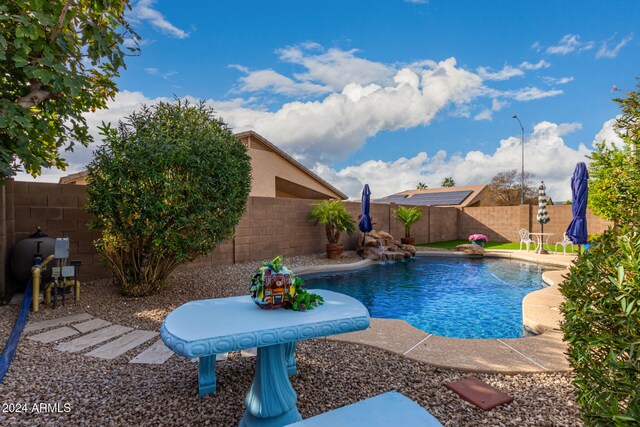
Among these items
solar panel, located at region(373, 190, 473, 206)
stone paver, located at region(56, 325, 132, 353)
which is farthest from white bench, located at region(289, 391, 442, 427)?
solar panel, located at region(373, 190, 473, 206)

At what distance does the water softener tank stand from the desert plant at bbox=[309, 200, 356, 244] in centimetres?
723

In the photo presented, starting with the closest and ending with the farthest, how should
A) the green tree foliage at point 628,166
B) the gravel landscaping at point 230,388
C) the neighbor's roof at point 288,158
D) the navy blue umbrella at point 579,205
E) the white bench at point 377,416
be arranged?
1. the white bench at point 377,416
2. the green tree foliage at point 628,166
3. the gravel landscaping at point 230,388
4. the navy blue umbrella at point 579,205
5. the neighbor's roof at point 288,158

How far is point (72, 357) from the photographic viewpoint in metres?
3.39

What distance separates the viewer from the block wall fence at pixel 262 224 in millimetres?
5977

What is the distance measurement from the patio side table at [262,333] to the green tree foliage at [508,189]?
32825 millimetres

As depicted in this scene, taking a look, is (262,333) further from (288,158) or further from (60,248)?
(288,158)

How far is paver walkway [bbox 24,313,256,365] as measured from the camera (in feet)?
11.2

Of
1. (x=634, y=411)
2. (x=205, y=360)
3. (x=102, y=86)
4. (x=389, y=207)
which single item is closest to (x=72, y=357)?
(x=205, y=360)

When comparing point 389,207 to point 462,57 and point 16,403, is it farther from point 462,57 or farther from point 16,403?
point 16,403

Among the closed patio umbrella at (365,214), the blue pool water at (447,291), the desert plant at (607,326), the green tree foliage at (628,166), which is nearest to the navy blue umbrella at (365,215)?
the closed patio umbrella at (365,214)

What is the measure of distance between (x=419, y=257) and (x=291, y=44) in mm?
A: 8711

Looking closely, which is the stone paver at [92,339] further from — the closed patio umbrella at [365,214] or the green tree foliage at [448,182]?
the green tree foliage at [448,182]

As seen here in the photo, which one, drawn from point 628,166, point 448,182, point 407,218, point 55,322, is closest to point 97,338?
point 55,322

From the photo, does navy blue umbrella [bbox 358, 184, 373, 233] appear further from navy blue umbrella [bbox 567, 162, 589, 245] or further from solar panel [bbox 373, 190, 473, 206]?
solar panel [bbox 373, 190, 473, 206]
